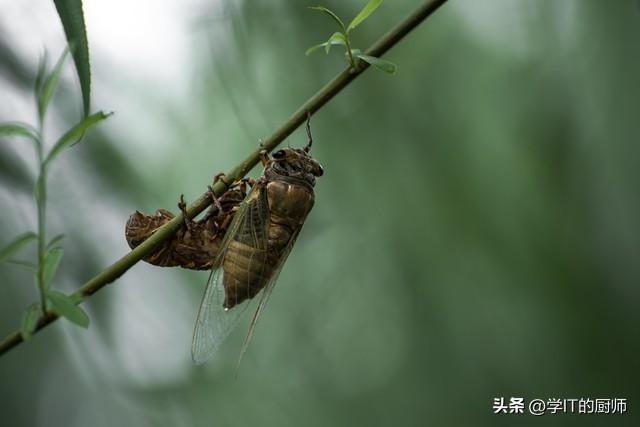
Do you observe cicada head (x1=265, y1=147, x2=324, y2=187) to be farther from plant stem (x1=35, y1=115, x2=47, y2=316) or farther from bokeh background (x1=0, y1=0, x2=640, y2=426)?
plant stem (x1=35, y1=115, x2=47, y2=316)

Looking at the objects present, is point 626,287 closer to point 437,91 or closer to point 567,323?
point 567,323

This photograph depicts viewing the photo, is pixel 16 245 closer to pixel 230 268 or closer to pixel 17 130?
pixel 17 130

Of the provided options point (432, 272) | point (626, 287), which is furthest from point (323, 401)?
point (626, 287)

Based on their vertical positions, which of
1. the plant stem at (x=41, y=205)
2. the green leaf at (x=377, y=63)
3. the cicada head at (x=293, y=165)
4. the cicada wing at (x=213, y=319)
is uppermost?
the cicada head at (x=293, y=165)

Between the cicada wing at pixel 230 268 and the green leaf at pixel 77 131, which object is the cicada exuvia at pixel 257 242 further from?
the green leaf at pixel 77 131

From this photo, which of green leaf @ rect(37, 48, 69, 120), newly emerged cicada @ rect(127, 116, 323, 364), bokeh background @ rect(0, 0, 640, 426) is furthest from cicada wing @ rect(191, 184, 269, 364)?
green leaf @ rect(37, 48, 69, 120)

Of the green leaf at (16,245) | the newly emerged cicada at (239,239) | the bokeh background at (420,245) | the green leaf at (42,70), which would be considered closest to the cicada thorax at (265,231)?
the newly emerged cicada at (239,239)
